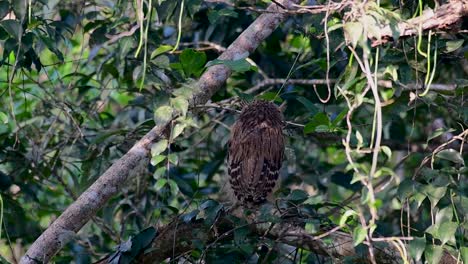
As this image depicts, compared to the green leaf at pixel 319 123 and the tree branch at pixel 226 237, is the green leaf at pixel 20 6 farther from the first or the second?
the green leaf at pixel 319 123

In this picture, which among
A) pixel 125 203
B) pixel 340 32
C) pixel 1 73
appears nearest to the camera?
pixel 340 32

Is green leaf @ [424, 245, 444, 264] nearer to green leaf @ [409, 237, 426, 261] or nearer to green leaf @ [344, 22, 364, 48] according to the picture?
green leaf @ [409, 237, 426, 261]

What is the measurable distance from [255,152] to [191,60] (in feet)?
3.82

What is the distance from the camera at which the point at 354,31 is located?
365 cm

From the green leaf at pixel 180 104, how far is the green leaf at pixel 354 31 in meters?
0.97

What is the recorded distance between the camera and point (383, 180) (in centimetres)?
718

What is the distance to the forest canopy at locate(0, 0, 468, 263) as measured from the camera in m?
4.35

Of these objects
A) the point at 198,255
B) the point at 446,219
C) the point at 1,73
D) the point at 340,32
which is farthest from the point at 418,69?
the point at 1,73

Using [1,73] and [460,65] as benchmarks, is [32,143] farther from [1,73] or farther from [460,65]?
[460,65]

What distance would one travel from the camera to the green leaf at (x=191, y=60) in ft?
16.6

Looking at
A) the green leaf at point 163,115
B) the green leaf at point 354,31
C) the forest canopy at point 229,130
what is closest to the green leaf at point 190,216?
the forest canopy at point 229,130

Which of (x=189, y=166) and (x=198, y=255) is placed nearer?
(x=198, y=255)

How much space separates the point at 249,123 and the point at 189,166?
1.34 m

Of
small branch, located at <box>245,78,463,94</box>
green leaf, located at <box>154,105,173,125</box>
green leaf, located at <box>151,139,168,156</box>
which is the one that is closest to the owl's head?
small branch, located at <box>245,78,463,94</box>
